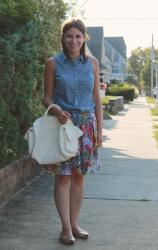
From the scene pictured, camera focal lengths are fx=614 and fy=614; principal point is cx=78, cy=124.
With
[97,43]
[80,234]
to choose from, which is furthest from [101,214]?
[97,43]

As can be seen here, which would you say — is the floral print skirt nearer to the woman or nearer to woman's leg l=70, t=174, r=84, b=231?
the woman

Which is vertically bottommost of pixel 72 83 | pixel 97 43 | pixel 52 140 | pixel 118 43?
pixel 52 140

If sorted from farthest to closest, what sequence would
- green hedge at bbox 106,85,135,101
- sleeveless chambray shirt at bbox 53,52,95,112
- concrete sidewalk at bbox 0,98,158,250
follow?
green hedge at bbox 106,85,135,101
concrete sidewalk at bbox 0,98,158,250
sleeveless chambray shirt at bbox 53,52,95,112

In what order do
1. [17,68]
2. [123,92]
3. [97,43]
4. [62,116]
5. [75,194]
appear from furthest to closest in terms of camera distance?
[97,43] → [123,92] → [17,68] → [75,194] → [62,116]

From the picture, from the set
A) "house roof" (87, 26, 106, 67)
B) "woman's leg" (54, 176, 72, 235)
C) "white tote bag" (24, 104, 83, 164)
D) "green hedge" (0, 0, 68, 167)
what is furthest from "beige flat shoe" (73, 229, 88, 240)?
"house roof" (87, 26, 106, 67)

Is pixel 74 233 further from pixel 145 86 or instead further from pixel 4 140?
pixel 145 86

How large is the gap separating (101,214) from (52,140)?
156 centimetres

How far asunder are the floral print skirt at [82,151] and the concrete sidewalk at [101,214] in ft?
2.02

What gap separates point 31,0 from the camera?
7523mm

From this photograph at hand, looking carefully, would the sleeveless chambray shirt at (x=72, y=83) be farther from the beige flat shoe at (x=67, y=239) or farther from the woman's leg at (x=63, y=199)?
the beige flat shoe at (x=67, y=239)

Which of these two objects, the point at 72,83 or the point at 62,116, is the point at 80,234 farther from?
the point at 72,83

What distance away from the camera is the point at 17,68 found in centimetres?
693

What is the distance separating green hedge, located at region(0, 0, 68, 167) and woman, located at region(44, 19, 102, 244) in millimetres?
1488

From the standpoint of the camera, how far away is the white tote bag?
484 centimetres
